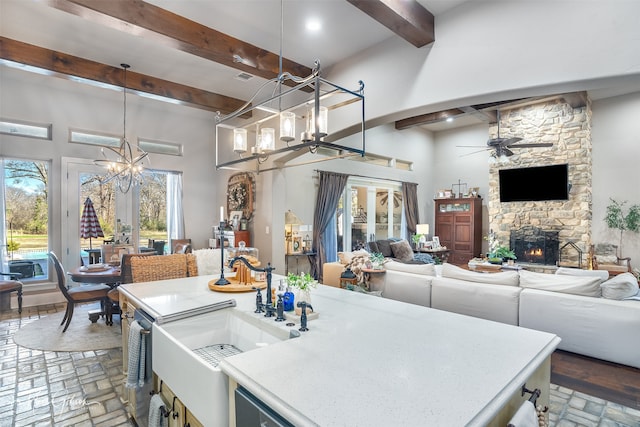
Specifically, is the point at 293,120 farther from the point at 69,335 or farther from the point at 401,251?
the point at 401,251

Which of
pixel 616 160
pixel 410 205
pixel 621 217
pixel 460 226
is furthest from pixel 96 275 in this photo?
pixel 616 160

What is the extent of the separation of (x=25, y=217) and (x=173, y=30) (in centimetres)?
438

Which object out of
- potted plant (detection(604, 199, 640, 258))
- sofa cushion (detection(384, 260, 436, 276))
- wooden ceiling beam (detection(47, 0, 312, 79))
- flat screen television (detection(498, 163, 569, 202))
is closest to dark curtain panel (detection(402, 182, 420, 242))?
flat screen television (detection(498, 163, 569, 202))

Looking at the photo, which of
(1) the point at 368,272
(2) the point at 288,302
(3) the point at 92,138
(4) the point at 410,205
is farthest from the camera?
(4) the point at 410,205

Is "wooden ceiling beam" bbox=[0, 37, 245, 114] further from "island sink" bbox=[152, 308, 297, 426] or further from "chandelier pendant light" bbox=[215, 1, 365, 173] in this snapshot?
"island sink" bbox=[152, 308, 297, 426]

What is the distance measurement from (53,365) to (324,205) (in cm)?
492

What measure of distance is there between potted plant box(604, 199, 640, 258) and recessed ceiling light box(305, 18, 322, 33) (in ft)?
22.7

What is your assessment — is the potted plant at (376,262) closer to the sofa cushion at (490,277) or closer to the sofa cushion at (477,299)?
the sofa cushion at (477,299)

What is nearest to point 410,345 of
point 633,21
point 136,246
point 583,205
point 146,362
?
point 146,362

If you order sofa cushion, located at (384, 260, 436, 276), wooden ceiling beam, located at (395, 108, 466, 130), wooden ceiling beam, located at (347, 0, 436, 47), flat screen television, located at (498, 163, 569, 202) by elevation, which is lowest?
sofa cushion, located at (384, 260, 436, 276)

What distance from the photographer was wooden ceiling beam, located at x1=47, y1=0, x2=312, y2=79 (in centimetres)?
285

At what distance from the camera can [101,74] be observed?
14.8ft

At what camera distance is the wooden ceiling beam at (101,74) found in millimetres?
3949

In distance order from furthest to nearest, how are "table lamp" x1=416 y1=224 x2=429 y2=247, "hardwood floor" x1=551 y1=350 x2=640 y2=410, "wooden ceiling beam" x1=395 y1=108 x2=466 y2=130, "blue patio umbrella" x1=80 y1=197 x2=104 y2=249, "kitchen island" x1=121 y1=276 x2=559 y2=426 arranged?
Answer: "table lamp" x1=416 y1=224 x2=429 y2=247
"wooden ceiling beam" x1=395 y1=108 x2=466 y2=130
"blue patio umbrella" x1=80 y1=197 x2=104 y2=249
"hardwood floor" x1=551 y1=350 x2=640 y2=410
"kitchen island" x1=121 y1=276 x2=559 y2=426
